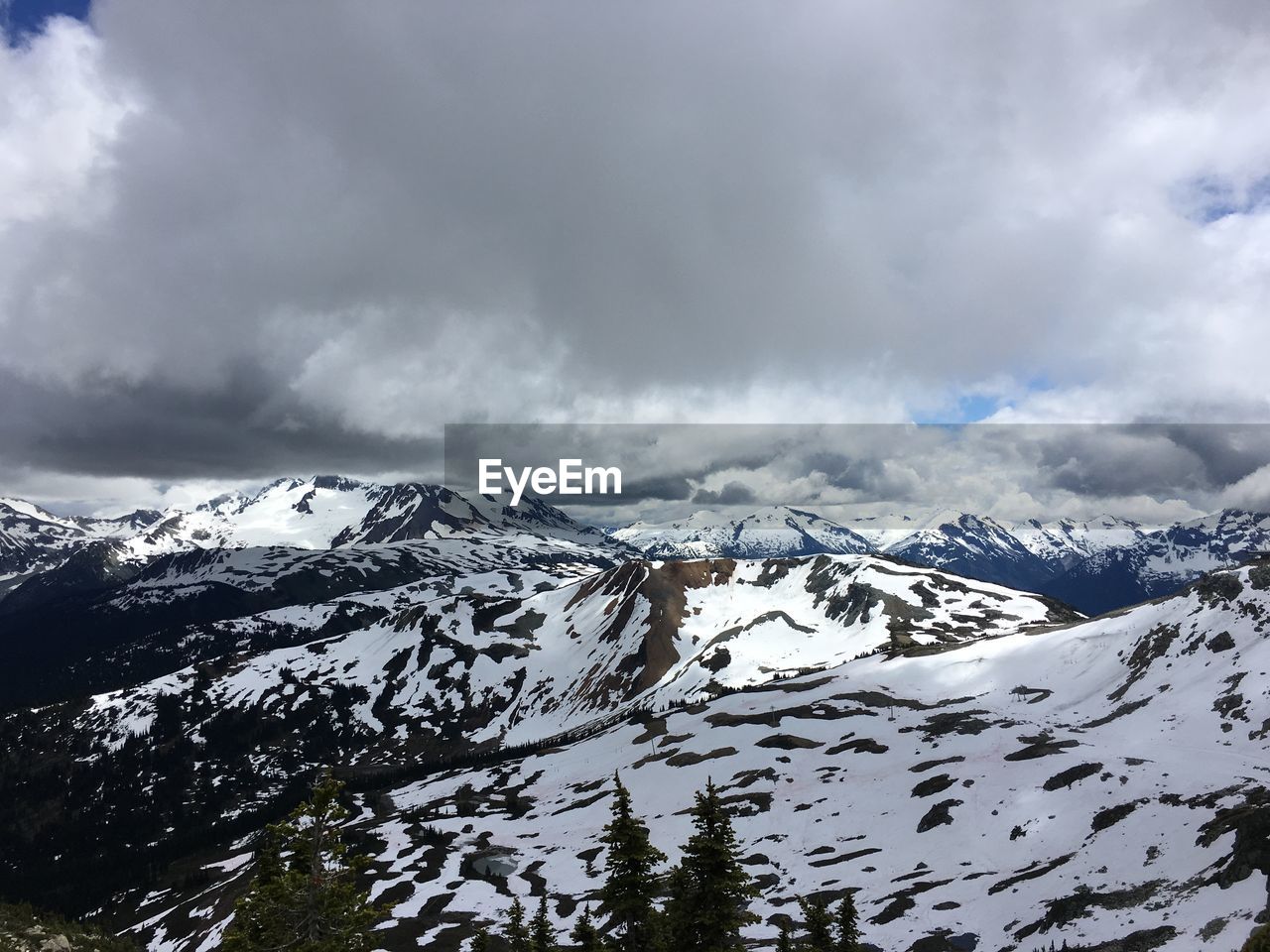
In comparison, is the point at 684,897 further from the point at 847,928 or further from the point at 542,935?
the point at 542,935

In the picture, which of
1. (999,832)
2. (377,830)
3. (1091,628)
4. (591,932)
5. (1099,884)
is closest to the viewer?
(591,932)

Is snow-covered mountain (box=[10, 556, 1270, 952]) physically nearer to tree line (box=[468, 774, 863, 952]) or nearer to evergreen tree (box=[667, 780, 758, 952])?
tree line (box=[468, 774, 863, 952])

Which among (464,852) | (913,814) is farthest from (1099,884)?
(464,852)

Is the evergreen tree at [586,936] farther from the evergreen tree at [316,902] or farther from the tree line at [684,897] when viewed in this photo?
the evergreen tree at [316,902]

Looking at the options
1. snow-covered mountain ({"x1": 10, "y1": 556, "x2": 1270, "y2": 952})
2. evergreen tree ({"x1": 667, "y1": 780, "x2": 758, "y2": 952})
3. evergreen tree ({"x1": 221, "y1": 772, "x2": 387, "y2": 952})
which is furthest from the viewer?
snow-covered mountain ({"x1": 10, "y1": 556, "x2": 1270, "y2": 952})

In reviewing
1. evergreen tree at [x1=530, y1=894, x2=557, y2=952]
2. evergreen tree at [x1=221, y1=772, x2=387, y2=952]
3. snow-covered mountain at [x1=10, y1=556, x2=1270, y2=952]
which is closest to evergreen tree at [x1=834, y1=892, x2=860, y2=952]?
evergreen tree at [x1=530, y1=894, x2=557, y2=952]

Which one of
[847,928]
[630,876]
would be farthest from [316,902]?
[847,928]

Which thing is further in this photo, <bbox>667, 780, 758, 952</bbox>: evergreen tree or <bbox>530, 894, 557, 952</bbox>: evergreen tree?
<bbox>530, 894, 557, 952</bbox>: evergreen tree

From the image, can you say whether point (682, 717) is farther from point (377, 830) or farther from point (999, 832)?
point (999, 832)

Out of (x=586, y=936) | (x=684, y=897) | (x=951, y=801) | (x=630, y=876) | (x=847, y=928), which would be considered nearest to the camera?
(x=684, y=897)
